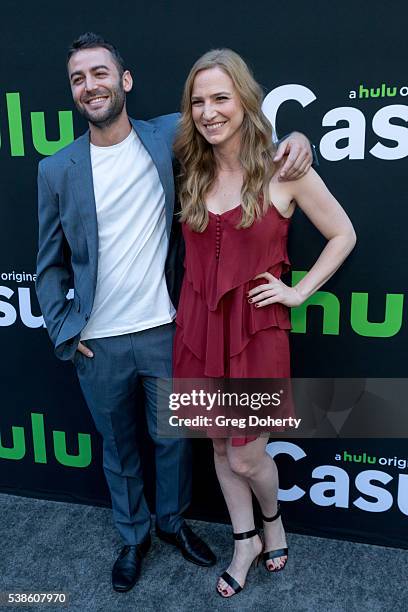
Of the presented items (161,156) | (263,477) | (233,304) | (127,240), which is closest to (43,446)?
(263,477)

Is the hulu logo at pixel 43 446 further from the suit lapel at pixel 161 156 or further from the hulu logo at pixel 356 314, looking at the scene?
the suit lapel at pixel 161 156

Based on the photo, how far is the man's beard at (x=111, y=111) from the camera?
1790 millimetres

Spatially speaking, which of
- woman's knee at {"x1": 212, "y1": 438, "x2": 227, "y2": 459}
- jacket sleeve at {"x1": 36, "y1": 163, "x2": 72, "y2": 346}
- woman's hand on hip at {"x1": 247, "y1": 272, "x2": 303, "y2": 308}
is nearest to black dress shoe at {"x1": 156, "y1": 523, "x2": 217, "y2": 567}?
woman's knee at {"x1": 212, "y1": 438, "x2": 227, "y2": 459}

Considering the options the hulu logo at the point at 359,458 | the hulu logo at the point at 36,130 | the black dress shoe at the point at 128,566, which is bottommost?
the black dress shoe at the point at 128,566

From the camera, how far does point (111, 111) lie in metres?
1.79

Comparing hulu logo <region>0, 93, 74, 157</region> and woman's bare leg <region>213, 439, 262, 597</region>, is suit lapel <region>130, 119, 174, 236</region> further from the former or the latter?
woman's bare leg <region>213, 439, 262, 597</region>

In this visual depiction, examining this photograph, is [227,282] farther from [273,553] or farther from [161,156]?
[273,553]

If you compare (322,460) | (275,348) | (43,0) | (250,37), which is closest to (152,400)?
(275,348)

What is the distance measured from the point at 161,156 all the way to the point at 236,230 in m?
0.37

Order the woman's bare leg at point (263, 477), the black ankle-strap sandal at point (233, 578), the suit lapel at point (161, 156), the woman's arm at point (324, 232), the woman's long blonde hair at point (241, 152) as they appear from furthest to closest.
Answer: the black ankle-strap sandal at point (233, 578) → the woman's bare leg at point (263, 477) → the suit lapel at point (161, 156) → the woman's arm at point (324, 232) → the woman's long blonde hair at point (241, 152)

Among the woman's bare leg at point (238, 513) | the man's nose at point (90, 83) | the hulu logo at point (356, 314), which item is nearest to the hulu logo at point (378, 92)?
the hulu logo at point (356, 314)

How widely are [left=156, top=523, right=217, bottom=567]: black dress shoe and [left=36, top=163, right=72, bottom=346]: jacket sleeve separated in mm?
918

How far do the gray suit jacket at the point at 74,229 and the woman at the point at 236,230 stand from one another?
0.38 ft

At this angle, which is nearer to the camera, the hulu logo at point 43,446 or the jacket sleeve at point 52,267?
the jacket sleeve at point 52,267
